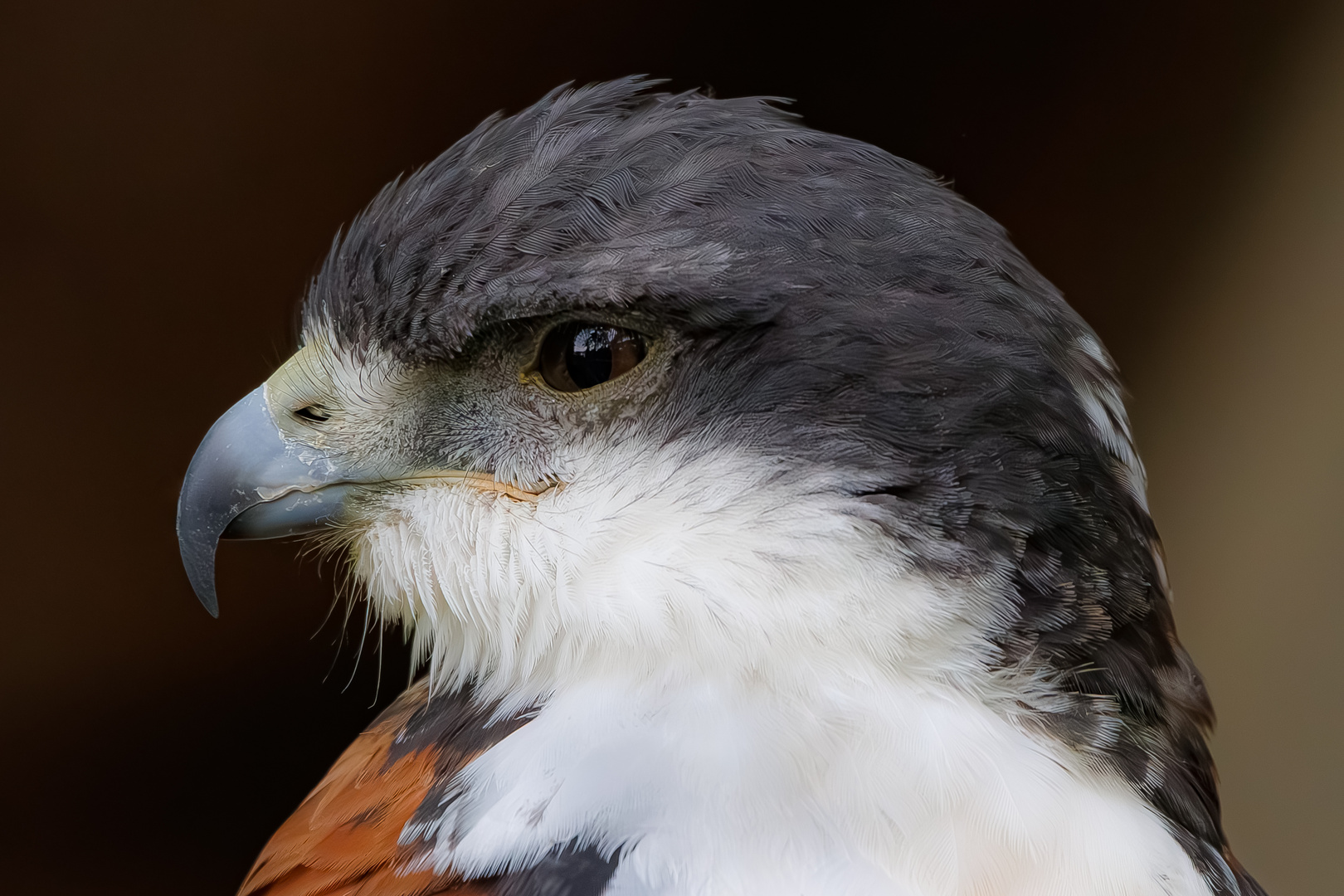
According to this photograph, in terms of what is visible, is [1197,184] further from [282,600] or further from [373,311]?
[282,600]

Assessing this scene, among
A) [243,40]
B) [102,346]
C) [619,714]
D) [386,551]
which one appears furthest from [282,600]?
[619,714]

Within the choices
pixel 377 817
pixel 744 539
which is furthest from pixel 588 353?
pixel 377 817

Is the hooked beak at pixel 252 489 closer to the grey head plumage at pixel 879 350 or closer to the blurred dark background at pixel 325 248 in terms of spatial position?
the grey head plumage at pixel 879 350

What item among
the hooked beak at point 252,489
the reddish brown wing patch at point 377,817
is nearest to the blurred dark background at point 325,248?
the hooked beak at point 252,489

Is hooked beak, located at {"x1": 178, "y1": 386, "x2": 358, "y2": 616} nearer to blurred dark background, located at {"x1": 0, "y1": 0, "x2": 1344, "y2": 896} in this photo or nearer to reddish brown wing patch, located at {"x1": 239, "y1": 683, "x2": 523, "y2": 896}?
reddish brown wing patch, located at {"x1": 239, "y1": 683, "x2": 523, "y2": 896}

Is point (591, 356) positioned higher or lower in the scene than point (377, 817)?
higher

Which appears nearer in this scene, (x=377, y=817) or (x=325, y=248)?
(x=377, y=817)

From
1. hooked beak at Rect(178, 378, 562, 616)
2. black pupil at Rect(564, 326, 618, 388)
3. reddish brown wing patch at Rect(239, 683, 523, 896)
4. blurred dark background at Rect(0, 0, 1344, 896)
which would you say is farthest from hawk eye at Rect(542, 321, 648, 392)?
blurred dark background at Rect(0, 0, 1344, 896)

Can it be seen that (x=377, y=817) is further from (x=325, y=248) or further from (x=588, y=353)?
(x=325, y=248)
